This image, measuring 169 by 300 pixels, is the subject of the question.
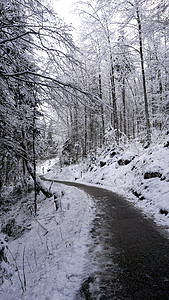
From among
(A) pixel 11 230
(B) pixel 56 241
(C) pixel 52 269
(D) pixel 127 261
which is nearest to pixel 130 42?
(B) pixel 56 241

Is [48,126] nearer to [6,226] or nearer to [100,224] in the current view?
[100,224]

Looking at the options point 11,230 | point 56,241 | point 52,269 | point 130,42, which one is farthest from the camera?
point 130,42

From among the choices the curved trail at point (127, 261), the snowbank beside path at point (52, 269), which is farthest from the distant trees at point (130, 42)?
the snowbank beside path at point (52, 269)

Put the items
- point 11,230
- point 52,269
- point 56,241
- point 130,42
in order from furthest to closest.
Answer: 1. point 130,42
2. point 11,230
3. point 56,241
4. point 52,269

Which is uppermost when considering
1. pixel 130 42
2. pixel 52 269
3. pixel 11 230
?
pixel 130 42

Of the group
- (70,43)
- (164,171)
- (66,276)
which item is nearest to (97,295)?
(66,276)

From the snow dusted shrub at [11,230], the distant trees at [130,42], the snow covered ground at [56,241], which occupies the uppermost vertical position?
the distant trees at [130,42]

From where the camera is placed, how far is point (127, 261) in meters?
2.87

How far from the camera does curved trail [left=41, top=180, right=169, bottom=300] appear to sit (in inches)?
85.8

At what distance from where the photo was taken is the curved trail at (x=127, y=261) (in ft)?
7.15

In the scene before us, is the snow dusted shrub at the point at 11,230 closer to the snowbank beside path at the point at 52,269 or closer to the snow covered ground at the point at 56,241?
the snow covered ground at the point at 56,241

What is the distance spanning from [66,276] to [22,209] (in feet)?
23.1

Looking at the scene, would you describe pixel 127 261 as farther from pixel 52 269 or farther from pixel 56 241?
pixel 56 241

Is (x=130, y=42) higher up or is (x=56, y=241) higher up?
(x=130, y=42)
